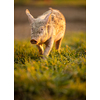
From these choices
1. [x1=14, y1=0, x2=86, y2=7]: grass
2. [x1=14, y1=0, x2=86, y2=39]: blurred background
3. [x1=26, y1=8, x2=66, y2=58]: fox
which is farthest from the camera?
[x1=14, y1=0, x2=86, y2=7]: grass

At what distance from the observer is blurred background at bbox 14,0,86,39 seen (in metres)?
8.95

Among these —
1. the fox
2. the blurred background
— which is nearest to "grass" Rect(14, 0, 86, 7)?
the blurred background

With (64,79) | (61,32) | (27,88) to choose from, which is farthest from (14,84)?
(61,32)

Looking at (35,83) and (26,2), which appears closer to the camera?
(35,83)

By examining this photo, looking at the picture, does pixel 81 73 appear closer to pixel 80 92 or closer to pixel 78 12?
pixel 80 92

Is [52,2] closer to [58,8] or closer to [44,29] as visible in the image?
[58,8]

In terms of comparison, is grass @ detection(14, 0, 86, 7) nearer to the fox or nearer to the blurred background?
the blurred background

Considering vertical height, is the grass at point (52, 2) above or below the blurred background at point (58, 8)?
above

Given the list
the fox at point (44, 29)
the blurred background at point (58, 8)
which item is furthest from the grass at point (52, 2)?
the fox at point (44, 29)

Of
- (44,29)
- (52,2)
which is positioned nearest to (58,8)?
(52,2)

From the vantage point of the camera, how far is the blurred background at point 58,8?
895cm

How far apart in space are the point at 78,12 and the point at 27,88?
30.8 feet

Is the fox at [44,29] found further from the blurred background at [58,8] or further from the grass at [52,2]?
the grass at [52,2]

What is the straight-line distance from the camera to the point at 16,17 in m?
9.86
